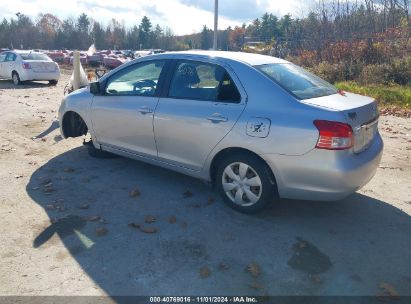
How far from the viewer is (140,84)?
5043 millimetres

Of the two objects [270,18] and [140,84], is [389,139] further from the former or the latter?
[270,18]

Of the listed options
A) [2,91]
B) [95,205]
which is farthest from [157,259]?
[2,91]

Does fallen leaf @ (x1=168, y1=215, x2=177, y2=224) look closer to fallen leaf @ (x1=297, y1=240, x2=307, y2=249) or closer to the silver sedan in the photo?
the silver sedan

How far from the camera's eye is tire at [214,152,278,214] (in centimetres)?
402

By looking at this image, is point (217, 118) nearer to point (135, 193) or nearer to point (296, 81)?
point (296, 81)

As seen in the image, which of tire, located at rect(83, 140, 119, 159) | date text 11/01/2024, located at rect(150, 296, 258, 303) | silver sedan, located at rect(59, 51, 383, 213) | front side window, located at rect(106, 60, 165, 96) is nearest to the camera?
date text 11/01/2024, located at rect(150, 296, 258, 303)

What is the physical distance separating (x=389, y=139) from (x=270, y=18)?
337 feet

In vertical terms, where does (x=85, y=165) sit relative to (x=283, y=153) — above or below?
below

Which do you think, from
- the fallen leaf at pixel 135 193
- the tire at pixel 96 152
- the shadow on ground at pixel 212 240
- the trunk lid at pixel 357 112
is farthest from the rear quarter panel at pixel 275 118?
the tire at pixel 96 152


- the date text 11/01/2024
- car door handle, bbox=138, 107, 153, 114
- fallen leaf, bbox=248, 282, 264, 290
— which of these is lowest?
the date text 11/01/2024

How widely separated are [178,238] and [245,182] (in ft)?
3.13

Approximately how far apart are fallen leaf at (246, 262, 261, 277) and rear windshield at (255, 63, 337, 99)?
1.71 meters

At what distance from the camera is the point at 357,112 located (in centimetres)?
381

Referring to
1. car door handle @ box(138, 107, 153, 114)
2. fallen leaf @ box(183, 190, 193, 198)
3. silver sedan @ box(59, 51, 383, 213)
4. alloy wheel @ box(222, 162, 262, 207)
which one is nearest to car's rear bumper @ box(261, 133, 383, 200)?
silver sedan @ box(59, 51, 383, 213)
